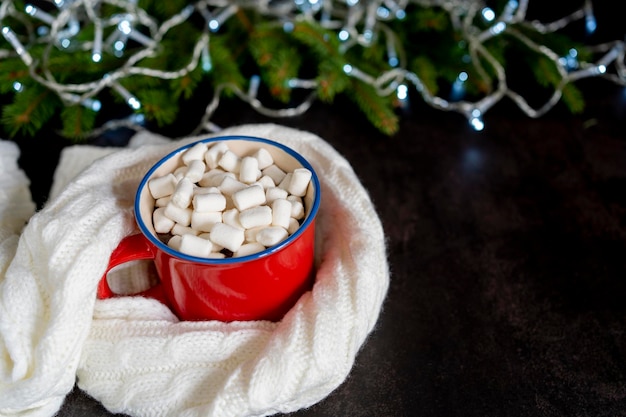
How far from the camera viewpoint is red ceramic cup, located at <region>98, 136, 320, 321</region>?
66 cm

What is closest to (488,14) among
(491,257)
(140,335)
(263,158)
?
(491,257)

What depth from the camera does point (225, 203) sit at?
0.70 meters

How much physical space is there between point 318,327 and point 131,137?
0.59m

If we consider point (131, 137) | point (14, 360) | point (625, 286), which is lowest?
point (625, 286)

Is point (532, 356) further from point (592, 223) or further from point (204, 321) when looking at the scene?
point (204, 321)

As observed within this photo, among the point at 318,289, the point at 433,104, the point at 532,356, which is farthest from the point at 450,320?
the point at 433,104

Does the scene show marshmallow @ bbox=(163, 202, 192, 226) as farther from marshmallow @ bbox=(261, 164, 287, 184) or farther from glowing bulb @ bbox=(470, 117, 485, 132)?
glowing bulb @ bbox=(470, 117, 485, 132)

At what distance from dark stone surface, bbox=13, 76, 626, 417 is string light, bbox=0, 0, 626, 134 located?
38 mm

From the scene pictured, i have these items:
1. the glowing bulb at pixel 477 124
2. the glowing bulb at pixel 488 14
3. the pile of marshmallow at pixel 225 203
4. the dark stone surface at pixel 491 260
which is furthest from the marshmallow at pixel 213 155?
the glowing bulb at pixel 488 14

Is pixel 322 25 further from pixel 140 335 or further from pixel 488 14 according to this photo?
pixel 140 335

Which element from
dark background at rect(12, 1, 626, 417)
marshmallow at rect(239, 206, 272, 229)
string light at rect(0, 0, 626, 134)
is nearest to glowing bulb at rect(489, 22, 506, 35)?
string light at rect(0, 0, 626, 134)

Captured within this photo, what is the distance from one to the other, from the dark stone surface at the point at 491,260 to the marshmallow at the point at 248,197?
24cm

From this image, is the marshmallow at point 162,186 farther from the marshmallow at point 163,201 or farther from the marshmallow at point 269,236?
the marshmallow at point 269,236

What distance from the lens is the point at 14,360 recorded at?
24.9 inches
